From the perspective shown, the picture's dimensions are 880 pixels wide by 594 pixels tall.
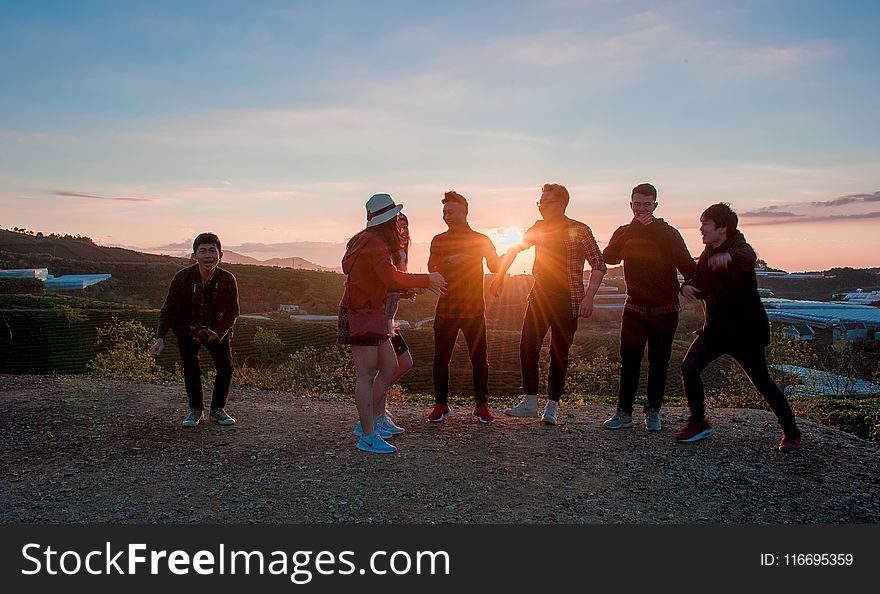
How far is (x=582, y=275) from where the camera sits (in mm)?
5941

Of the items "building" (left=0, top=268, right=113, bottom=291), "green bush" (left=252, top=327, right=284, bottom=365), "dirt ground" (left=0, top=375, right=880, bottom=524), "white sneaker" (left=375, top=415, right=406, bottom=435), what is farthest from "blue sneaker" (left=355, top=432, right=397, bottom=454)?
"building" (left=0, top=268, right=113, bottom=291)

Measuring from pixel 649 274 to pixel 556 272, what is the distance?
2.65 ft

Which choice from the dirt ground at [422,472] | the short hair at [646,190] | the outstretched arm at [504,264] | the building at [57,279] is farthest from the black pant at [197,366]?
the building at [57,279]

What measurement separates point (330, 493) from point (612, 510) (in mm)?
1850

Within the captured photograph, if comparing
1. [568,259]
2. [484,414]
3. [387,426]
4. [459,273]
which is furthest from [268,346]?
[568,259]

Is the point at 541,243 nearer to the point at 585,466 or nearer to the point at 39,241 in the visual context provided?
the point at 585,466

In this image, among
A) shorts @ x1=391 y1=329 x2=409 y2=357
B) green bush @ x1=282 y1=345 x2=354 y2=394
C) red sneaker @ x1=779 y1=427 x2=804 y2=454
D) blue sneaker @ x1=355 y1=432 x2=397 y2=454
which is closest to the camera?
blue sneaker @ x1=355 y1=432 x2=397 y2=454

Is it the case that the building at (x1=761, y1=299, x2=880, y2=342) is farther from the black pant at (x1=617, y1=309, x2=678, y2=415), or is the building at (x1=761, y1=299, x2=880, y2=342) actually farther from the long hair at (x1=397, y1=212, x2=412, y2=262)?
the long hair at (x1=397, y1=212, x2=412, y2=262)

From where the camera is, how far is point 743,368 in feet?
16.9

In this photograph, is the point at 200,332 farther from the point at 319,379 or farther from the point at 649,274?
the point at 319,379

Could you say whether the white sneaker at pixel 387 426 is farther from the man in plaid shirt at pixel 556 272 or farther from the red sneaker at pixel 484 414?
the man in plaid shirt at pixel 556 272

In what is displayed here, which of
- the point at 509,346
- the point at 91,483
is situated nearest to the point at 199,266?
the point at 91,483

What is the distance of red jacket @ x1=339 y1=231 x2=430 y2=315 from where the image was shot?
4.78 meters

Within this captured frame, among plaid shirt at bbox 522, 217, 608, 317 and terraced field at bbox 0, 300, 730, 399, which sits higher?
plaid shirt at bbox 522, 217, 608, 317
